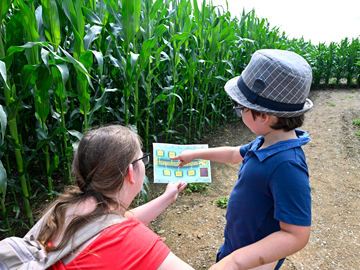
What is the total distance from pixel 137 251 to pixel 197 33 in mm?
3544

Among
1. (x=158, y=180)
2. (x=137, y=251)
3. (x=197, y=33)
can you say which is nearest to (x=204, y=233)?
(x=158, y=180)

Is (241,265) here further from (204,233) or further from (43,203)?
(43,203)

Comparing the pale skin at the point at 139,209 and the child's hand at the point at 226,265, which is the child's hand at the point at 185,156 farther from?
the child's hand at the point at 226,265

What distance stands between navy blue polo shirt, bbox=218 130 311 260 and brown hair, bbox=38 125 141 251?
508mm

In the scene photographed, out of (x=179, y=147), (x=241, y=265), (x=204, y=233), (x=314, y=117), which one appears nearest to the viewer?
(x=241, y=265)

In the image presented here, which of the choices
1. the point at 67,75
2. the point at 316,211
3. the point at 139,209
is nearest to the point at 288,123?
the point at 139,209

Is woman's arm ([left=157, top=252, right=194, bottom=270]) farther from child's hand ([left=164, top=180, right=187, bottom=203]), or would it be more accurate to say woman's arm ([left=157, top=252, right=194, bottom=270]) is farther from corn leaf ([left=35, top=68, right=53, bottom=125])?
corn leaf ([left=35, top=68, right=53, bottom=125])

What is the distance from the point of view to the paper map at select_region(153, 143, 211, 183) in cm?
146

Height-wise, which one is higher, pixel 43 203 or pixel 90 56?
pixel 90 56

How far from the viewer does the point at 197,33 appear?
3.82 metres

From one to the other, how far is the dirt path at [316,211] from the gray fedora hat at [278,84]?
160cm

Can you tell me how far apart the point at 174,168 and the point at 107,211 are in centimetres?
66

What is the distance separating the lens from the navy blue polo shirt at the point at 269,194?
93 centimetres

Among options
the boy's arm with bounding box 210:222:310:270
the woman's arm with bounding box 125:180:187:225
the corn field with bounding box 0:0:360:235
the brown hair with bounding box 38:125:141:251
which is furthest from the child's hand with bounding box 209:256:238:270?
the corn field with bounding box 0:0:360:235
